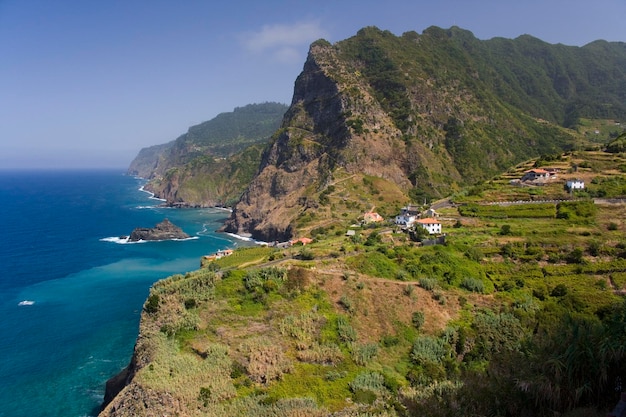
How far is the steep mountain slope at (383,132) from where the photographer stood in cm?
12669

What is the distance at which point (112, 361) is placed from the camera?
51312 millimetres

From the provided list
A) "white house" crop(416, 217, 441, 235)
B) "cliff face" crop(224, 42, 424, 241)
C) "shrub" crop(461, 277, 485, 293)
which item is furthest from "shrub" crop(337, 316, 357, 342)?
"cliff face" crop(224, 42, 424, 241)

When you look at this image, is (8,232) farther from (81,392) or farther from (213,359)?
(213,359)

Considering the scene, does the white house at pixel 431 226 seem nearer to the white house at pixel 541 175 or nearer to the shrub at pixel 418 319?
the shrub at pixel 418 319

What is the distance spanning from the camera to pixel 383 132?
13475 cm

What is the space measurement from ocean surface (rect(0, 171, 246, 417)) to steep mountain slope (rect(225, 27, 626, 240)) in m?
24.5

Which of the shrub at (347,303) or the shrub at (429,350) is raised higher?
the shrub at (347,303)

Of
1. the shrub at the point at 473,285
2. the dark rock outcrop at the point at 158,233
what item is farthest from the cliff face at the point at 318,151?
the shrub at the point at 473,285

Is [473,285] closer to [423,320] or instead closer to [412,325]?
[423,320]

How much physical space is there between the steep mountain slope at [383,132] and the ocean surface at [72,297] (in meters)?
24.5

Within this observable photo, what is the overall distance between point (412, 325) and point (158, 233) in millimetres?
A: 94724

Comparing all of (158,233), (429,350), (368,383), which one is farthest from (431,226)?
(158,233)

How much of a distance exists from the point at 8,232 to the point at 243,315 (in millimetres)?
115494

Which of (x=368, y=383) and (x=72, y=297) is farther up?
(x=368, y=383)
